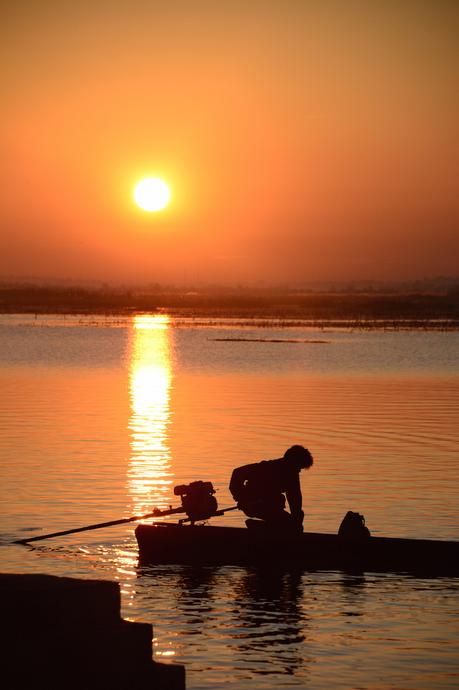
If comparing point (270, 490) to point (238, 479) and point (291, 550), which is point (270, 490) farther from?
point (291, 550)

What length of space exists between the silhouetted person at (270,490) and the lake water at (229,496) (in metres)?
0.66

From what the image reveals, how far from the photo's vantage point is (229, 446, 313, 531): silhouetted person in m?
16.0

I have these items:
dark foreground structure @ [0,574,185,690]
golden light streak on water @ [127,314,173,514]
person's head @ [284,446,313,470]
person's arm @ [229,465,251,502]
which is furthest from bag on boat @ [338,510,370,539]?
dark foreground structure @ [0,574,185,690]

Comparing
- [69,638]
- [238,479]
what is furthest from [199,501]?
[69,638]

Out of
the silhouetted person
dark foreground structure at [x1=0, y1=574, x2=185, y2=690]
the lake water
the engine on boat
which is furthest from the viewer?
the engine on boat

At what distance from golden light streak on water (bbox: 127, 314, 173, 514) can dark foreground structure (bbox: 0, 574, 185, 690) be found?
10.4 metres

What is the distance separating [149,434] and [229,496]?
911cm

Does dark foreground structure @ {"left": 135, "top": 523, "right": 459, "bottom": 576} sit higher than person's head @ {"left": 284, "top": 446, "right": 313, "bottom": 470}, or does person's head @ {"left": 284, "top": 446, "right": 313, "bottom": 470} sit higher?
person's head @ {"left": 284, "top": 446, "right": 313, "bottom": 470}

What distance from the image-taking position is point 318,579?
15688 mm

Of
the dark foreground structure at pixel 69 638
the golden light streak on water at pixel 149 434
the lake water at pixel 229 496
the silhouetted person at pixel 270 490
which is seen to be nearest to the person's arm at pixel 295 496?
the silhouetted person at pixel 270 490

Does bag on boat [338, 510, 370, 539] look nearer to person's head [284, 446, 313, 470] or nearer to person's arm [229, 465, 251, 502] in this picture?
person's head [284, 446, 313, 470]

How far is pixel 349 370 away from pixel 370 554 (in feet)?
136

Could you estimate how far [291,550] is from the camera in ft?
53.2

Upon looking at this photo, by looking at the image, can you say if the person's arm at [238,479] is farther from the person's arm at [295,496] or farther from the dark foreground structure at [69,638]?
the dark foreground structure at [69,638]
